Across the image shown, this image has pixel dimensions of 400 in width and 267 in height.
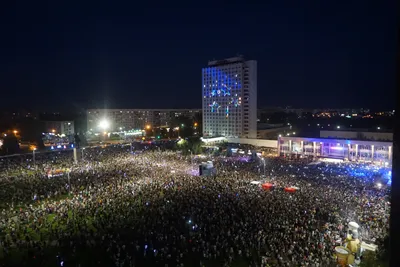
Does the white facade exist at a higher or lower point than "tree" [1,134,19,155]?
higher

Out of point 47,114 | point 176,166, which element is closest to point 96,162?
point 176,166

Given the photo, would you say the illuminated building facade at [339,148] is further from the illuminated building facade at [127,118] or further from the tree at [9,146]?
the illuminated building facade at [127,118]

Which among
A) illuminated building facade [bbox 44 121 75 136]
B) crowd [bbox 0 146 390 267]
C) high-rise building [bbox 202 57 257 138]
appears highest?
high-rise building [bbox 202 57 257 138]

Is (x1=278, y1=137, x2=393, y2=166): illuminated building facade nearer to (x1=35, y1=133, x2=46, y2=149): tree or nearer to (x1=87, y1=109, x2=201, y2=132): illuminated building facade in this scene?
(x1=35, y1=133, x2=46, y2=149): tree

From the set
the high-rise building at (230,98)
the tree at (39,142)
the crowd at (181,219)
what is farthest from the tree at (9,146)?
the high-rise building at (230,98)

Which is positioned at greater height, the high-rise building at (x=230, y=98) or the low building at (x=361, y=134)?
the high-rise building at (x=230, y=98)

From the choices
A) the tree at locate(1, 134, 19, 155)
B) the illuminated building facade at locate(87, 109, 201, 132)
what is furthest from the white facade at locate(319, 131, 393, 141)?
the illuminated building facade at locate(87, 109, 201, 132)

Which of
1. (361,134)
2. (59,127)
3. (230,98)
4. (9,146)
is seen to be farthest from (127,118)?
(361,134)
